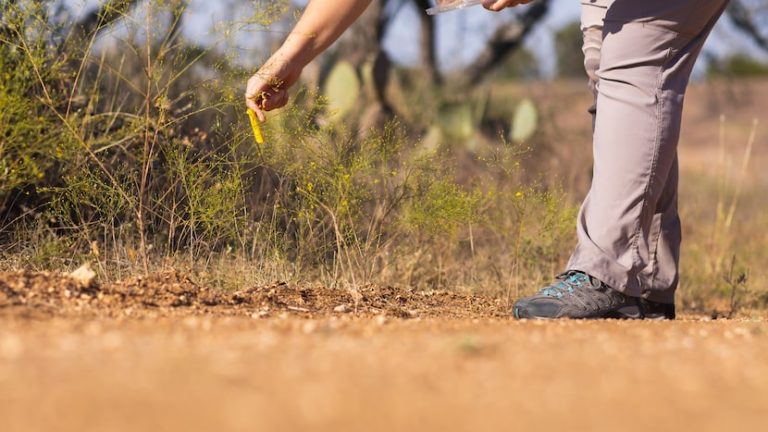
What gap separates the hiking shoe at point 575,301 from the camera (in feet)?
9.05

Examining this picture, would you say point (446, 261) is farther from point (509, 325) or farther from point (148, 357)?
point (148, 357)

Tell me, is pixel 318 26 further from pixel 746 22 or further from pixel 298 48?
pixel 746 22

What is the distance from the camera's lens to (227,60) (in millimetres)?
3137

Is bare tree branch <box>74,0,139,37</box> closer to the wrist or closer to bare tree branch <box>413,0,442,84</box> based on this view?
the wrist

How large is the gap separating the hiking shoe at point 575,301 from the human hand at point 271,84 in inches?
37.0

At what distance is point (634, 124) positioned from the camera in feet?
9.13

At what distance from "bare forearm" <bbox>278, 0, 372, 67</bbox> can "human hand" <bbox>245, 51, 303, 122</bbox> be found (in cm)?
3

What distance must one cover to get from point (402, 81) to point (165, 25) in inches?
253

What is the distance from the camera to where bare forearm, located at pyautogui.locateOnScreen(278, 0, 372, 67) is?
2873 millimetres

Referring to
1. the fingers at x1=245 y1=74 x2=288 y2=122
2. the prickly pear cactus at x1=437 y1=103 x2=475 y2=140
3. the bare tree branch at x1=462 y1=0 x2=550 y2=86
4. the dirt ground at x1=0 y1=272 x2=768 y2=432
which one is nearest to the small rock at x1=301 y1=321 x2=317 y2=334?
the dirt ground at x1=0 y1=272 x2=768 y2=432

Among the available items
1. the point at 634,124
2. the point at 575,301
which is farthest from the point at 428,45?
the point at 575,301

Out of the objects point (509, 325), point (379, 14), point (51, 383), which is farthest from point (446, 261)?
point (379, 14)

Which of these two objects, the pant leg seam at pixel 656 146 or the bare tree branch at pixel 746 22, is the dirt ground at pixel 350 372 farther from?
the bare tree branch at pixel 746 22

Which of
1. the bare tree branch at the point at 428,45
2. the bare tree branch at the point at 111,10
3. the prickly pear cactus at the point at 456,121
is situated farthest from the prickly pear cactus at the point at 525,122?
the bare tree branch at the point at 111,10
